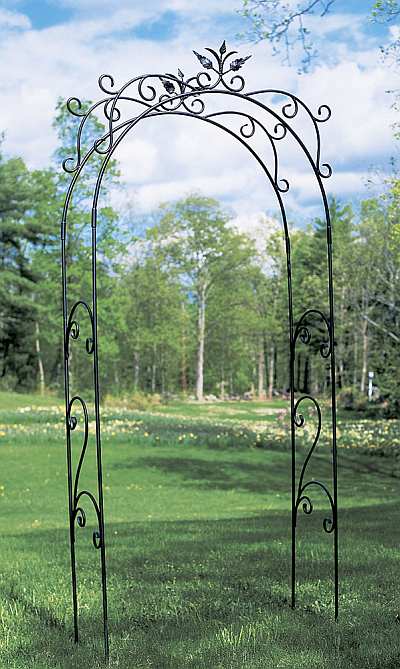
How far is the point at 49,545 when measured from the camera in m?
6.75

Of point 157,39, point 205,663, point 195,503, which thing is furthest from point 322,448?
point 205,663

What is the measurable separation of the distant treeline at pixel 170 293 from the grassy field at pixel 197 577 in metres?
13.5

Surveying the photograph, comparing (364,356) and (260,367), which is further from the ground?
(364,356)

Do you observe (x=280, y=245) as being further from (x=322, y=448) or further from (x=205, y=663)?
(x=205, y=663)

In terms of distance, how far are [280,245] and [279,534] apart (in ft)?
98.0

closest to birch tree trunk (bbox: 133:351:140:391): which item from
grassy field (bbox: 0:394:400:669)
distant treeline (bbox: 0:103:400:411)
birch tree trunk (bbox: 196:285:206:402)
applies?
distant treeline (bbox: 0:103:400:411)

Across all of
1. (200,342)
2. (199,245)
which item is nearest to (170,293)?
(199,245)

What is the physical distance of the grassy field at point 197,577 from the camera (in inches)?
153

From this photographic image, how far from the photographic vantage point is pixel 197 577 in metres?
5.23

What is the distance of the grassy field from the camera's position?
3.89m

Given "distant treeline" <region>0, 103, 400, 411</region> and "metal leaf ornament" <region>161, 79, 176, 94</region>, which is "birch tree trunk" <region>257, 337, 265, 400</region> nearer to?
"distant treeline" <region>0, 103, 400, 411</region>

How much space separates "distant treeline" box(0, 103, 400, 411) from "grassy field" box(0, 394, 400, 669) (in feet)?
44.1

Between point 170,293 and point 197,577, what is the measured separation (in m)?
27.6

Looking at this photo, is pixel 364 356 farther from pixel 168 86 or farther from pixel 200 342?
pixel 168 86
